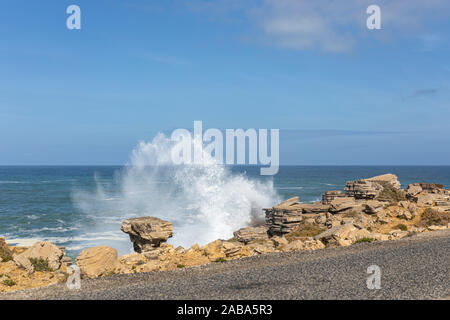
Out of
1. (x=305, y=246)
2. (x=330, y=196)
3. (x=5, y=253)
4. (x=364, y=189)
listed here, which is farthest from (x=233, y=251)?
(x=364, y=189)

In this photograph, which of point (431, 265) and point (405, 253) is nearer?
point (431, 265)

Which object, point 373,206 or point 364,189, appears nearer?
point 373,206

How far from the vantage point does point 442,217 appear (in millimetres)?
24844

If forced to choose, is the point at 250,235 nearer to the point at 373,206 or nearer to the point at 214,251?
the point at 373,206

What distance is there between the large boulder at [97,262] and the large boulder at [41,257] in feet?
8.06

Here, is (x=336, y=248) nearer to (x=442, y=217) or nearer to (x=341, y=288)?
(x=341, y=288)

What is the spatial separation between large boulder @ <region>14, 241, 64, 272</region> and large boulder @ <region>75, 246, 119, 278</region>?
2.46m

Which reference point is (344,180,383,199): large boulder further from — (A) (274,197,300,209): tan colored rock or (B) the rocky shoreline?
(A) (274,197,300,209): tan colored rock

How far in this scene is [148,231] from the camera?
63.7 ft

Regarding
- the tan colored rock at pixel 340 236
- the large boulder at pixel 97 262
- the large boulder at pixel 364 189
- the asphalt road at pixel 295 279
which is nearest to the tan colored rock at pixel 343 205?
the large boulder at pixel 364 189

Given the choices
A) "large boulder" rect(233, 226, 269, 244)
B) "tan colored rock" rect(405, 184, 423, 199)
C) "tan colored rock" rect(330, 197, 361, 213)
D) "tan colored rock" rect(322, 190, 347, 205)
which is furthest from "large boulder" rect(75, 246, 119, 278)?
"tan colored rock" rect(405, 184, 423, 199)

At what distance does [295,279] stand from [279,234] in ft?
48.3
